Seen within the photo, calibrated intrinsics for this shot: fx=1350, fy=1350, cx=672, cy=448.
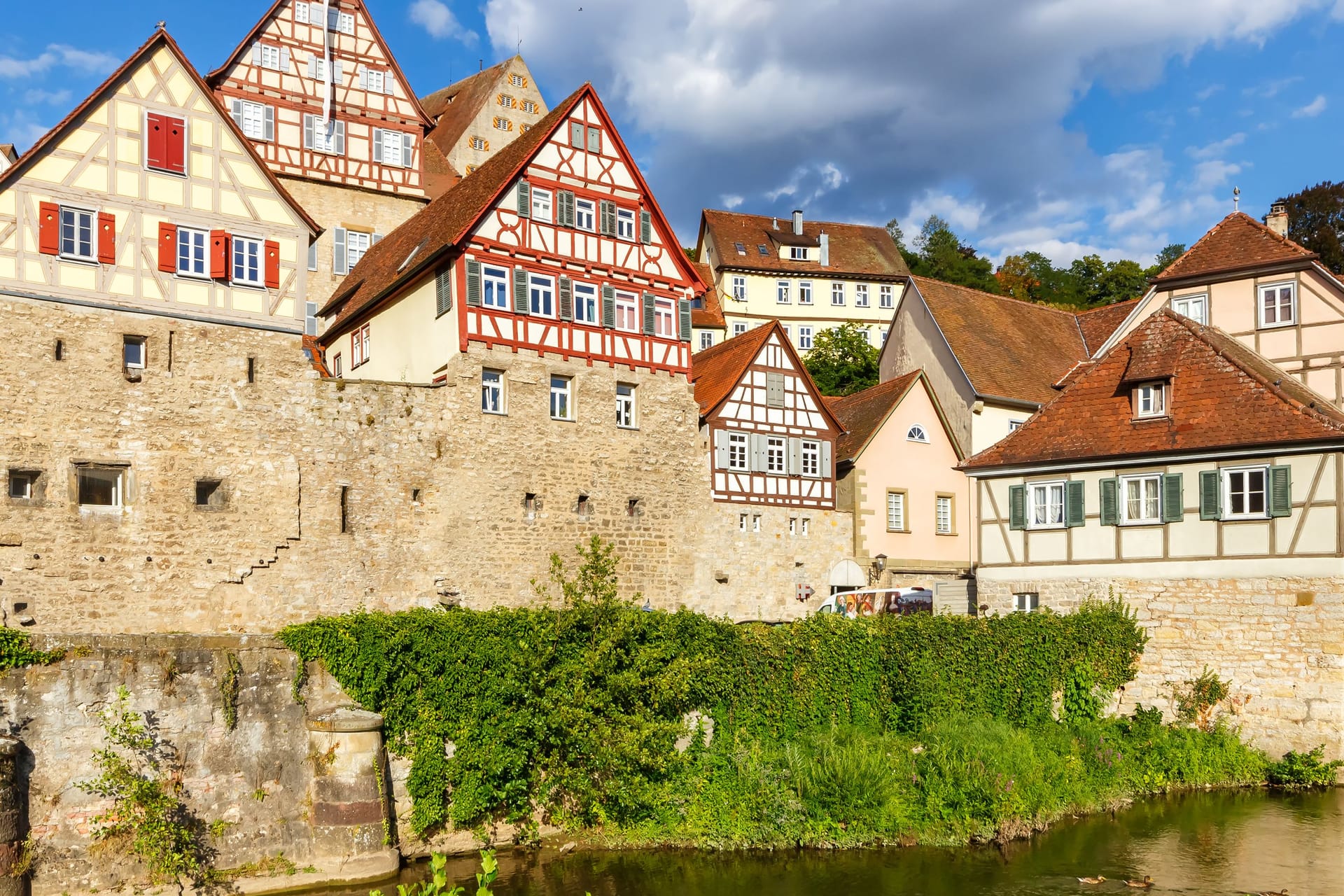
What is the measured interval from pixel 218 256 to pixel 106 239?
1914mm

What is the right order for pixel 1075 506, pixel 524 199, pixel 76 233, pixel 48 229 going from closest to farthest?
pixel 48 229
pixel 76 233
pixel 1075 506
pixel 524 199

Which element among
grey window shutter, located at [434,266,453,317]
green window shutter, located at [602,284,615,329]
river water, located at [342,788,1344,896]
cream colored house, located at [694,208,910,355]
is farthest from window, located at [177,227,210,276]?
cream colored house, located at [694,208,910,355]

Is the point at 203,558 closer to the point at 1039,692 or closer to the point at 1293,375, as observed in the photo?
the point at 1039,692

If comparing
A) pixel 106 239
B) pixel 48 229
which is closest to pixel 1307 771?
pixel 106 239

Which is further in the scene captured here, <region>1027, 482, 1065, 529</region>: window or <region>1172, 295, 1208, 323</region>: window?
<region>1172, 295, 1208, 323</region>: window

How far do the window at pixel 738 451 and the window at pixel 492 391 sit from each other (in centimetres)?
678

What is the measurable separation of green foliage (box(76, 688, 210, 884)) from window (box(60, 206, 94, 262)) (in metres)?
9.43

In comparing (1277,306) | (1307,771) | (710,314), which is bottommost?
(1307,771)

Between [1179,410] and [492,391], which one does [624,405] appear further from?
[1179,410]

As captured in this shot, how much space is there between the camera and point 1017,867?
19.5m

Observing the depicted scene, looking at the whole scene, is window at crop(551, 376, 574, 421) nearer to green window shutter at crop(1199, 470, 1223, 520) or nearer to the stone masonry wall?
the stone masonry wall

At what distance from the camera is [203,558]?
24188 mm

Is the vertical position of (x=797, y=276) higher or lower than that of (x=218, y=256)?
higher

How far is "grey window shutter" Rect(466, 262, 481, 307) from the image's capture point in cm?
2797
